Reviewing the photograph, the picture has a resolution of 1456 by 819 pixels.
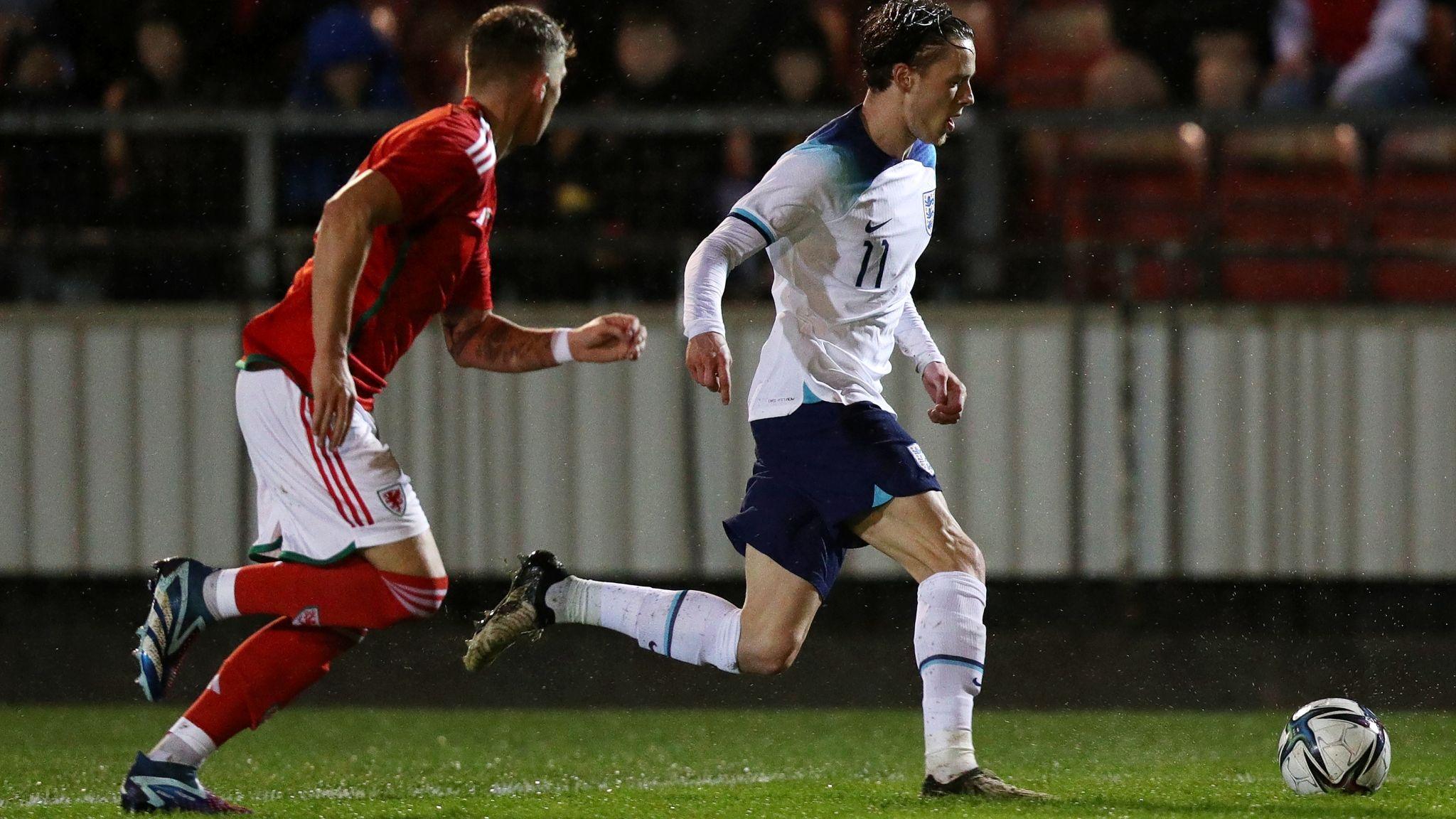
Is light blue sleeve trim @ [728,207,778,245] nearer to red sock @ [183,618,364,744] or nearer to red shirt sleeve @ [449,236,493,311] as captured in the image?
red shirt sleeve @ [449,236,493,311]

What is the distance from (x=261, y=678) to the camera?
4.28 metres

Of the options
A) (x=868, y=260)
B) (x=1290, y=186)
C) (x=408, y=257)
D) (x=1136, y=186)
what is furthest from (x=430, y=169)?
(x=1290, y=186)

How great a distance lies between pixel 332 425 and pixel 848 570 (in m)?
4.78

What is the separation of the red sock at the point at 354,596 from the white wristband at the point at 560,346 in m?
0.71

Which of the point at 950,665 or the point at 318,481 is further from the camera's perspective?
the point at 950,665

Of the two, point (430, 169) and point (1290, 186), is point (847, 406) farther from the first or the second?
point (1290, 186)

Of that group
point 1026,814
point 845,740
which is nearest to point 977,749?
point 845,740

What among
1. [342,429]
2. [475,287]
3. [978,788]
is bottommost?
[978,788]

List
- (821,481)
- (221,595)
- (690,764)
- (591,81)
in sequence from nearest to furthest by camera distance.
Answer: (221,595) < (821,481) < (690,764) < (591,81)

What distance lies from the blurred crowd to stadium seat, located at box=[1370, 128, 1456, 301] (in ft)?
1.79

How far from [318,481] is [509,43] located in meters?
1.18

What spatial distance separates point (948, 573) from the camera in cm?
443

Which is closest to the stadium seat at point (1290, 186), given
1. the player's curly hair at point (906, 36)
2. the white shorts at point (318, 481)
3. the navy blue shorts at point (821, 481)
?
the player's curly hair at point (906, 36)

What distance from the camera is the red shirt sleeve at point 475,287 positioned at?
4.79m
